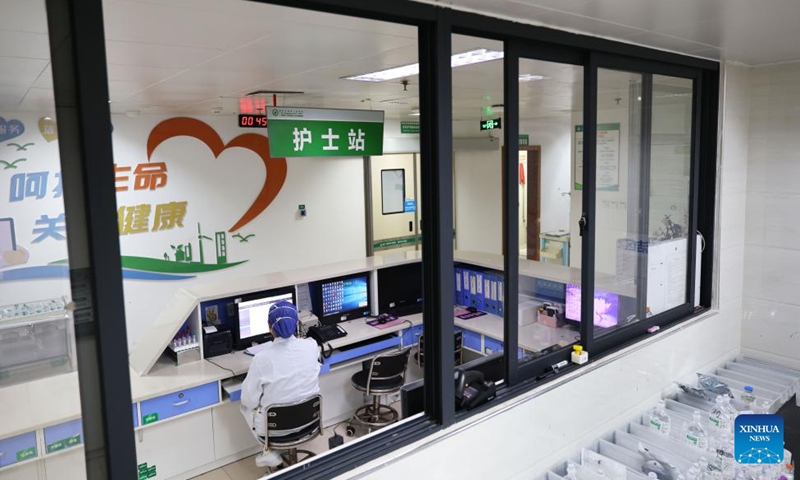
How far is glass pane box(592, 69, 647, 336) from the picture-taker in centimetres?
358

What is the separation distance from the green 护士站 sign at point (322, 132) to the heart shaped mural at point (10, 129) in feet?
5.20

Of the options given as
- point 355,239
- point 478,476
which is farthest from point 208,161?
point 478,476

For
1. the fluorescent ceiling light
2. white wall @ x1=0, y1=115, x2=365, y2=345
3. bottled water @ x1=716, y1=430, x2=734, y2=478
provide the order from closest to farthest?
1. bottled water @ x1=716, y1=430, x2=734, y2=478
2. the fluorescent ceiling light
3. white wall @ x1=0, y1=115, x2=365, y2=345

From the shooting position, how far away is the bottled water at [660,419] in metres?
3.13

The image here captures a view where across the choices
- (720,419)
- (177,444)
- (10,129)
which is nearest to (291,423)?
(177,444)

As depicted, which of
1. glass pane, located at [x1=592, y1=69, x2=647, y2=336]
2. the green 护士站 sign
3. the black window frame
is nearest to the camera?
the black window frame

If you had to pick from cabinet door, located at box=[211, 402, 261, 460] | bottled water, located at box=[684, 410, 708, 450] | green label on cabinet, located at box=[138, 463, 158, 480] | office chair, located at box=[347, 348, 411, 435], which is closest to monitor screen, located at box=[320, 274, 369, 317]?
office chair, located at box=[347, 348, 411, 435]

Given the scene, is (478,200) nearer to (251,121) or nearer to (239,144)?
(239,144)

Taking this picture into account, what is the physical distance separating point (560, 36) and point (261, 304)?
2989 mm

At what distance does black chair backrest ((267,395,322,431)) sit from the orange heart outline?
342cm

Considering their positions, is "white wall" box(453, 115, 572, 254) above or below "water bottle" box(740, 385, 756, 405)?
above

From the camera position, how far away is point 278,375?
378 cm

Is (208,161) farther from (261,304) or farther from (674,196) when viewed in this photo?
(674,196)

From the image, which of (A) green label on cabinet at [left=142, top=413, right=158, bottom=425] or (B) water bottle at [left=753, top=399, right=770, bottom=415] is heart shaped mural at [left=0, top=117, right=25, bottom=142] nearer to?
(A) green label on cabinet at [left=142, top=413, right=158, bottom=425]
